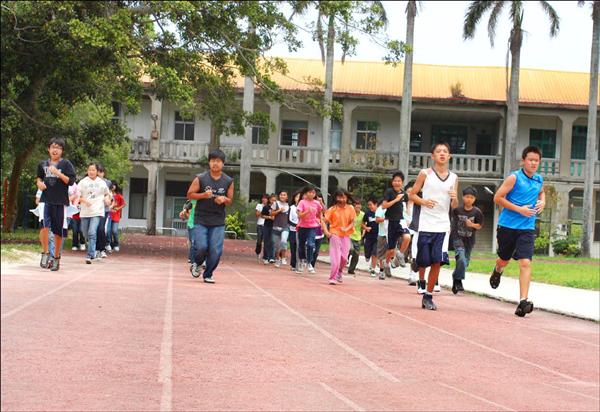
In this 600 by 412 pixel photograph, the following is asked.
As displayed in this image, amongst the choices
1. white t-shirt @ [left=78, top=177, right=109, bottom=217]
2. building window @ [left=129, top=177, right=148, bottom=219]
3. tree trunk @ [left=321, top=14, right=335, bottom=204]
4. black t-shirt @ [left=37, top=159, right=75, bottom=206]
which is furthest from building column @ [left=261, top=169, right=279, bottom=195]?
black t-shirt @ [left=37, top=159, right=75, bottom=206]

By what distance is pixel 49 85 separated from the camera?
76.7 feet

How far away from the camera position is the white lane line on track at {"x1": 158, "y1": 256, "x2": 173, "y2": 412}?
462 cm

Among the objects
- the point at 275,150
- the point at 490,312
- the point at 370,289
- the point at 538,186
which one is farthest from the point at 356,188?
the point at 538,186

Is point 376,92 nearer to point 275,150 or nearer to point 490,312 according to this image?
point 275,150

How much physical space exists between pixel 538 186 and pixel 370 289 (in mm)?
9808

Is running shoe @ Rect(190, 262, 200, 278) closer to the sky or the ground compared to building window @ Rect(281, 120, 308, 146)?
closer to the ground

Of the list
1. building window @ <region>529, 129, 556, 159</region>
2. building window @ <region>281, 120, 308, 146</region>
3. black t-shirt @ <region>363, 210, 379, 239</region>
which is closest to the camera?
black t-shirt @ <region>363, 210, 379, 239</region>

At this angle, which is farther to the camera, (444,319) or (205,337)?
(444,319)

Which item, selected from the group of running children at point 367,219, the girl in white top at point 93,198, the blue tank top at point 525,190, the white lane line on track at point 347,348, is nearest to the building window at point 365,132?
the group of running children at point 367,219

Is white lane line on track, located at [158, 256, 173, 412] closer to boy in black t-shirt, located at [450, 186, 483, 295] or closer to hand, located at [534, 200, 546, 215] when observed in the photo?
hand, located at [534, 200, 546, 215]

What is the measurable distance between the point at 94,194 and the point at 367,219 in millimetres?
6986

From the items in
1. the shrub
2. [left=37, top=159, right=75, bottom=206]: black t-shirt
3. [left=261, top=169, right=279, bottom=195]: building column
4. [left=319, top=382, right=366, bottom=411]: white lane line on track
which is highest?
[left=261, top=169, right=279, bottom=195]: building column

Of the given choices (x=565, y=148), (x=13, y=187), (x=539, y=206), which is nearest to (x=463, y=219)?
(x=539, y=206)

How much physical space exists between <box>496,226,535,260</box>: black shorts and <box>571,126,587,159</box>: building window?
1649 inches
